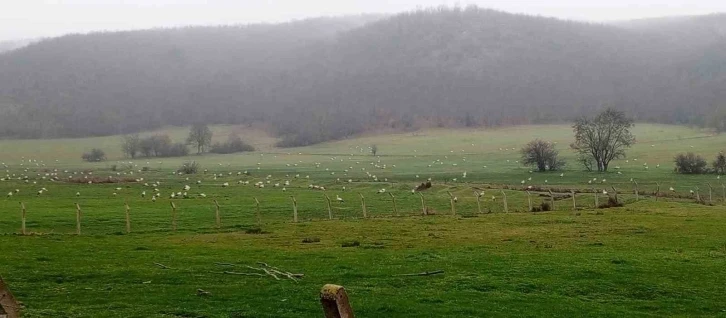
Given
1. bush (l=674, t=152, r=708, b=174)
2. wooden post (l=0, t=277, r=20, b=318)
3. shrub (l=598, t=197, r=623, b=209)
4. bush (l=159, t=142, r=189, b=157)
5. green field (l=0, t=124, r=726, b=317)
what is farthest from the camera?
bush (l=159, t=142, r=189, b=157)

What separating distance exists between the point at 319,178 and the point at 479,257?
71.6 metres

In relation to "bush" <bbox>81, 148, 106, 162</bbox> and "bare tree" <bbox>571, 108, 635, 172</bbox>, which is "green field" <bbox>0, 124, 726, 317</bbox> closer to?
"bare tree" <bbox>571, 108, 635, 172</bbox>

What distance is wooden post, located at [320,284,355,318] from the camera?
604 cm

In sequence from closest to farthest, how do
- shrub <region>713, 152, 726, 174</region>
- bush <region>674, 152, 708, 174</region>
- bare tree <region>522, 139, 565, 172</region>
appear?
shrub <region>713, 152, 726, 174</region> → bush <region>674, 152, 708, 174</region> → bare tree <region>522, 139, 565, 172</region>

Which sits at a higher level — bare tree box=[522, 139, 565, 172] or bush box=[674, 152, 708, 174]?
bare tree box=[522, 139, 565, 172]

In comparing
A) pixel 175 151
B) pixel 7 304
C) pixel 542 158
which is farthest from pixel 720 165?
pixel 175 151

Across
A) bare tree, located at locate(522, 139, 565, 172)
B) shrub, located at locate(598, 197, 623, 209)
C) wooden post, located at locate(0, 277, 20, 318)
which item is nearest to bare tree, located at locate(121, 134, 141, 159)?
bare tree, located at locate(522, 139, 565, 172)

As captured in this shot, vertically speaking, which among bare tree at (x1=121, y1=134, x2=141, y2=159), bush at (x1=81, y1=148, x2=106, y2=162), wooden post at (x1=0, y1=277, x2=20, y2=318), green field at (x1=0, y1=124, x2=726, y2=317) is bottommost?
green field at (x1=0, y1=124, x2=726, y2=317)

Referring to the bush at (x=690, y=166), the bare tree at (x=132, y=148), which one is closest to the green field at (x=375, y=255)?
the bush at (x=690, y=166)

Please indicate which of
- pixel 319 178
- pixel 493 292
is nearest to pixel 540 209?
pixel 493 292

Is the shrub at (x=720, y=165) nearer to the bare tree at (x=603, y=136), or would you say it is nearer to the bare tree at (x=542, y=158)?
the bare tree at (x=603, y=136)

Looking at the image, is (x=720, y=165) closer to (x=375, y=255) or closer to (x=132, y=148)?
(x=375, y=255)

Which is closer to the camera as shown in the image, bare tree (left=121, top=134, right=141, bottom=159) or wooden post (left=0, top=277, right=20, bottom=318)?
wooden post (left=0, top=277, right=20, bottom=318)

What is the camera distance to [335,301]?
6.10m
